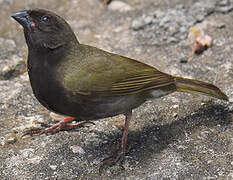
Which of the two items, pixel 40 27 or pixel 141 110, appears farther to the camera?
pixel 141 110

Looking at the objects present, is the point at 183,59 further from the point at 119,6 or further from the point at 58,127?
the point at 58,127

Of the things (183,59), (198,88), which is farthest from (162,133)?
(183,59)

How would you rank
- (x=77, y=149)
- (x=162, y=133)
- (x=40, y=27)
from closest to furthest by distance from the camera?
(x=40, y=27), (x=77, y=149), (x=162, y=133)

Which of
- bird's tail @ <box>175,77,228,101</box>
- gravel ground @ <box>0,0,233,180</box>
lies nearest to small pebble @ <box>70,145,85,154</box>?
gravel ground @ <box>0,0,233,180</box>

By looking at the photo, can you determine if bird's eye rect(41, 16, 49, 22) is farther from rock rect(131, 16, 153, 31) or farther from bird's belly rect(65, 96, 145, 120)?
rock rect(131, 16, 153, 31)

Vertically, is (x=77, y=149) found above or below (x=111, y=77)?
below

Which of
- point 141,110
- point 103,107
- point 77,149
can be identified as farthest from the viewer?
point 141,110

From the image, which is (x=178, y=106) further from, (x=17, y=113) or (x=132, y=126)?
(x=17, y=113)

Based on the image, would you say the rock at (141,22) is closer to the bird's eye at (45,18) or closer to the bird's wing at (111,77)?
the bird's wing at (111,77)
